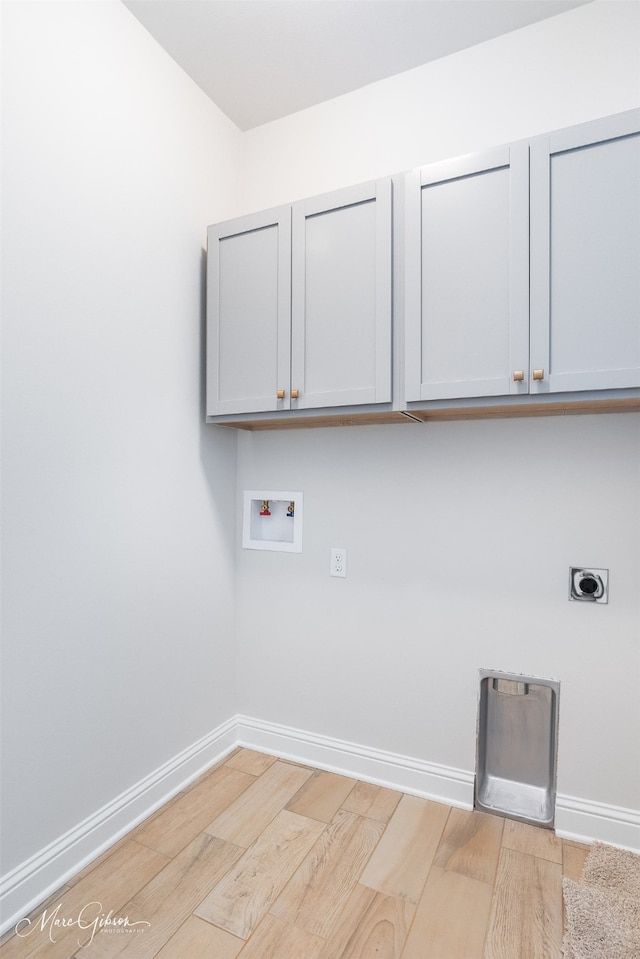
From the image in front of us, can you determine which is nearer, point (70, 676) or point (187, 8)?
point (70, 676)

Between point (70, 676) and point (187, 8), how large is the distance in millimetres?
2242

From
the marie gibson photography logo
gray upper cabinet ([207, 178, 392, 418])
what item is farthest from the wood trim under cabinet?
the marie gibson photography logo

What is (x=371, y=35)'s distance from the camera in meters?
1.87

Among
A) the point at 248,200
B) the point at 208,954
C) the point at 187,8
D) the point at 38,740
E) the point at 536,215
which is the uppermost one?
the point at 187,8

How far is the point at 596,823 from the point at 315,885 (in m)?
0.95

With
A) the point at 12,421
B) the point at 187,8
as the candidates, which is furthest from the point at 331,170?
the point at 12,421

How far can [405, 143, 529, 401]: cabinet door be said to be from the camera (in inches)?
59.9

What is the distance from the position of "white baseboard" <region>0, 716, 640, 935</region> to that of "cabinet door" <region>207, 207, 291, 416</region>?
1.40m

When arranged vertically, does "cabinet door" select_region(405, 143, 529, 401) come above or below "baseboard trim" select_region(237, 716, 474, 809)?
above

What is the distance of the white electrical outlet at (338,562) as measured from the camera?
2.13 meters

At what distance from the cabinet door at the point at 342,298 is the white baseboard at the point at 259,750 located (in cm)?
142

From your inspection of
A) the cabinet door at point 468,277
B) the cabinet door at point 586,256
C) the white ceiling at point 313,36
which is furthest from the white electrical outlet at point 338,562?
the white ceiling at point 313,36

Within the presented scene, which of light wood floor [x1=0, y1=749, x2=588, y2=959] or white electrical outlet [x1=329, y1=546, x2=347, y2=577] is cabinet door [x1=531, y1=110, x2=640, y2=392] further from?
light wood floor [x1=0, y1=749, x2=588, y2=959]

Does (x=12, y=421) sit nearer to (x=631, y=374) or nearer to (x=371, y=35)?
(x=631, y=374)
